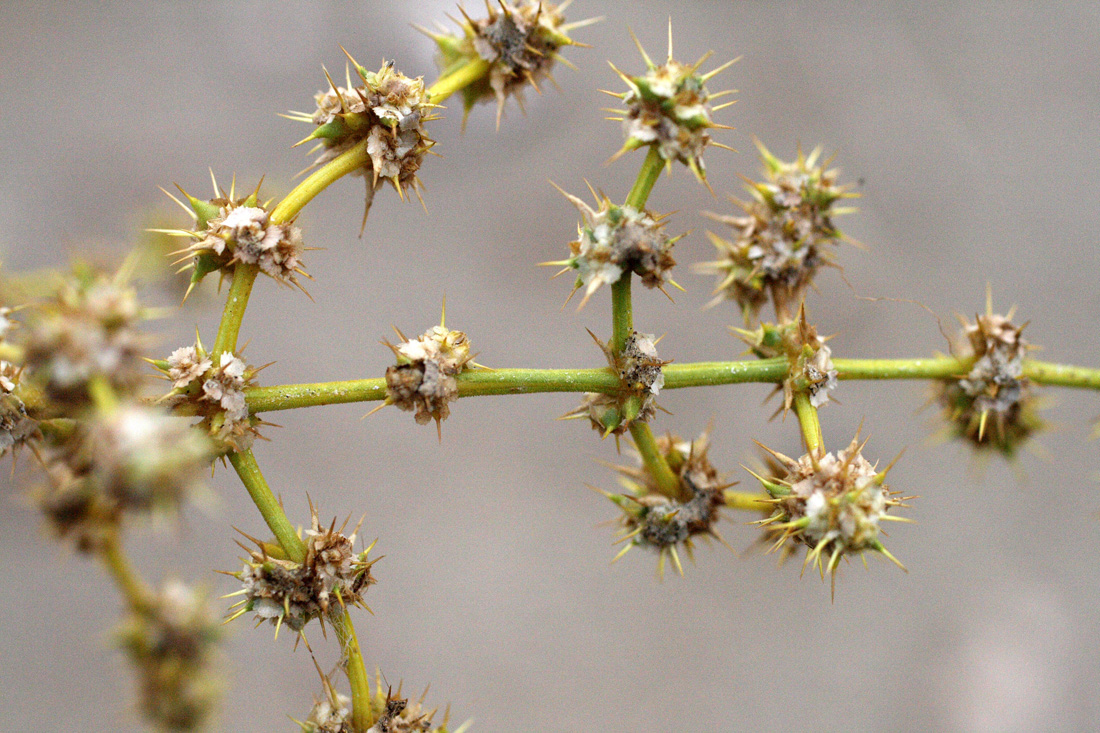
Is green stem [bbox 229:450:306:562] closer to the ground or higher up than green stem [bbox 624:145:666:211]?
closer to the ground

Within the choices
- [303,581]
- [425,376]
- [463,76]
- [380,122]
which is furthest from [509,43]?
[303,581]

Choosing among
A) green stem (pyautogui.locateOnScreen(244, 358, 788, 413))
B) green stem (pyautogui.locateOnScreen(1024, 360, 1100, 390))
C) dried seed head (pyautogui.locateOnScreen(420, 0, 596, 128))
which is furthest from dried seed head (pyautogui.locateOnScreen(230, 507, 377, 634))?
green stem (pyautogui.locateOnScreen(1024, 360, 1100, 390))

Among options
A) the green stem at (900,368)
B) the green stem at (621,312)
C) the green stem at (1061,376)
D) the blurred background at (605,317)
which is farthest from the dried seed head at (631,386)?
the blurred background at (605,317)

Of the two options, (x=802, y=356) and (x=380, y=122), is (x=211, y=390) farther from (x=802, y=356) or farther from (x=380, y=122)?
(x=802, y=356)

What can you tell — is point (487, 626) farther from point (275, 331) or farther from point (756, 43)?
point (756, 43)

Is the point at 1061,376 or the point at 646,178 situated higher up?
the point at 646,178

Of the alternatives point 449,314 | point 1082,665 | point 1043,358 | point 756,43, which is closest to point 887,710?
point 1082,665

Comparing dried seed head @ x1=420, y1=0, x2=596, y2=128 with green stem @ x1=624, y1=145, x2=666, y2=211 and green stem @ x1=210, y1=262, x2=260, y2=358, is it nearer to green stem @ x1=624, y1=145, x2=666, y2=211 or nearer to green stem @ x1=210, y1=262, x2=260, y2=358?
green stem @ x1=624, y1=145, x2=666, y2=211
